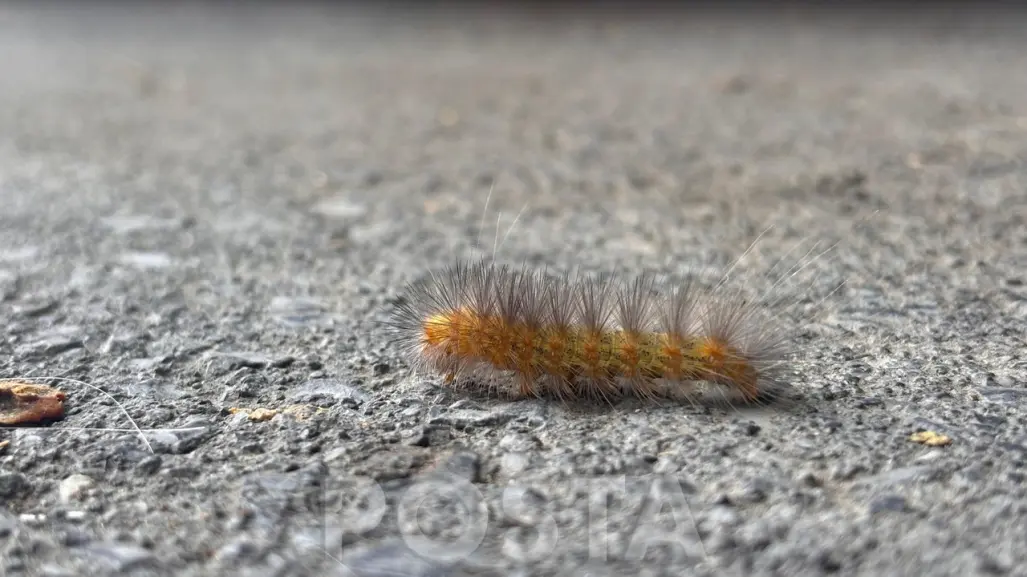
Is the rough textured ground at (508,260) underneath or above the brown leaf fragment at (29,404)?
above

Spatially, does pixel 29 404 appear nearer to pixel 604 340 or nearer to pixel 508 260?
pixel 604 340

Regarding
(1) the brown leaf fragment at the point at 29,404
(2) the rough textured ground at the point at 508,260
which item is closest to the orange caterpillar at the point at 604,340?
(2) the rough textured ground at the point at 508,260

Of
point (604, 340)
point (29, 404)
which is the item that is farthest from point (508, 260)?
point (29, 404)

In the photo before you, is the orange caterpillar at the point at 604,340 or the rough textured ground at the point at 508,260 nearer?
the rough textured ground at the point at 508,260

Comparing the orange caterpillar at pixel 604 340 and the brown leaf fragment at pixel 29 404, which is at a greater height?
the orange caterpillar at pixel 604 340

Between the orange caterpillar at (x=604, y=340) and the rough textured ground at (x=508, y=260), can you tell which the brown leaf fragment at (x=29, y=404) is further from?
the orange caterpillar at (x=604, y=340)
